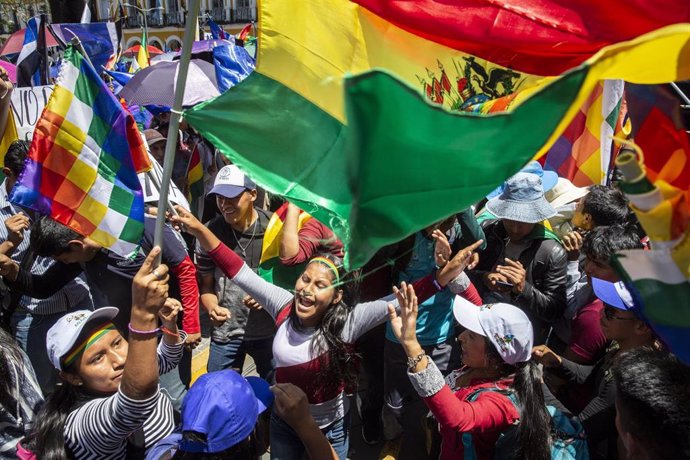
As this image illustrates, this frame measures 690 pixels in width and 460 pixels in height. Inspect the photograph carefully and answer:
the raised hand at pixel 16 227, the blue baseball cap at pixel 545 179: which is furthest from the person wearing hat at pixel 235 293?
the blue baseball cap at pixel 545 179

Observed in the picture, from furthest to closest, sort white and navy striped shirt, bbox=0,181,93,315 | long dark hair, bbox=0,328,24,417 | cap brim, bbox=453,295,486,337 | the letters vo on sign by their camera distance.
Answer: the letters vo on sign → white and navy striped shirt, bbox=0,181,93,315 → cap brim, bbox=453,295,486,337 → long dark hair, bbox=0,328,24,417

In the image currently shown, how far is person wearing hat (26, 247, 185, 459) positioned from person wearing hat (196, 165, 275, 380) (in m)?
1.13

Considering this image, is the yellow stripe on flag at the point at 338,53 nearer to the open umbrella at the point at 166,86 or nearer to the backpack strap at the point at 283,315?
the backpack strap at the point at 283,315

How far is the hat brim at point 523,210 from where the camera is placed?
3.26 meters

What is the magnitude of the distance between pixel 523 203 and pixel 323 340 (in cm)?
146

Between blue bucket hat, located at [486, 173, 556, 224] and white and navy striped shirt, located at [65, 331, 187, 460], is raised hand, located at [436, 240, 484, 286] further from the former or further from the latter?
white and navy striped shirt, located at [65, 331, 187, 460]

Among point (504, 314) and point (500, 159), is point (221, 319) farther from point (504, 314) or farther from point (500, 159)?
point (500, 159)

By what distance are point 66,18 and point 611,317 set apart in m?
16.1

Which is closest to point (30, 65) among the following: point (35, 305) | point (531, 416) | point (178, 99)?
point (35, 305)

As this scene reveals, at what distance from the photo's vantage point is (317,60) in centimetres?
219

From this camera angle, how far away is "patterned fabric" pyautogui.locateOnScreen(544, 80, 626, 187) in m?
3.74

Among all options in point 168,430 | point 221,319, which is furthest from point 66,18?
point 168,430

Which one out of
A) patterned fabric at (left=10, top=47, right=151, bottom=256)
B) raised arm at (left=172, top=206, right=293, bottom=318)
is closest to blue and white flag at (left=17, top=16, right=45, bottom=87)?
patterned fabric at (left=10, top=47, right=151, bottom=256)

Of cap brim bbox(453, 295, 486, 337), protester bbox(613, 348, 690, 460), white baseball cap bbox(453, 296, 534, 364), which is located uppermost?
protester bbox(613, 348, 690, 460)
